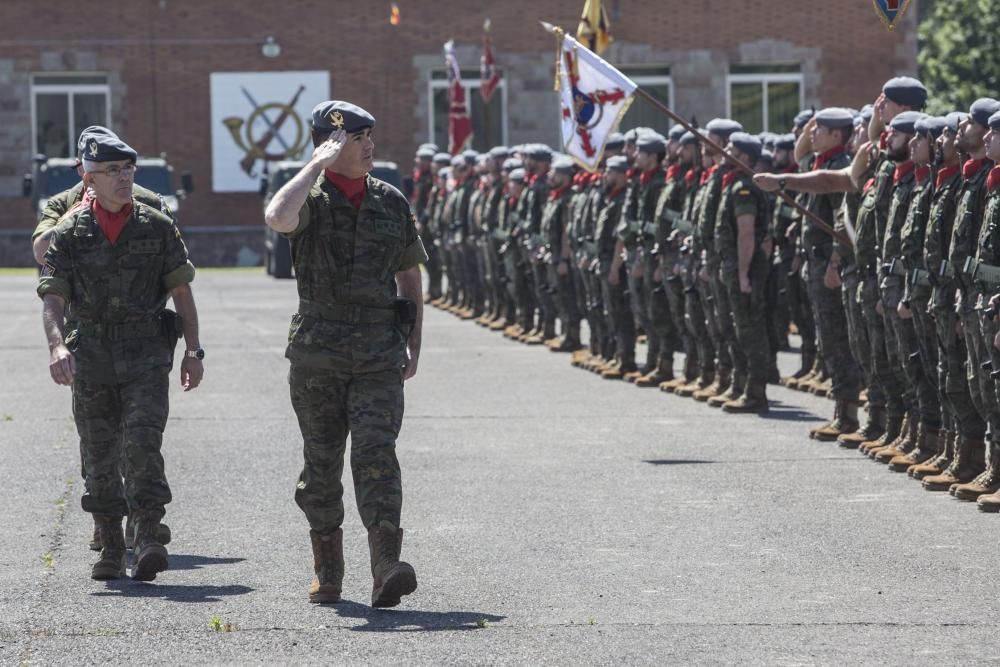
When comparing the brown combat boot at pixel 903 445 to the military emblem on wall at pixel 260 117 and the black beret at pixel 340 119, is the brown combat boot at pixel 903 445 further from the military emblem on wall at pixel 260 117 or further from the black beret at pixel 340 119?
the military emblem on wall at pixel 260 117

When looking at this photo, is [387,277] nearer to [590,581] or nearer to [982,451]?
[590,581]

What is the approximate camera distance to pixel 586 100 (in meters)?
16.7

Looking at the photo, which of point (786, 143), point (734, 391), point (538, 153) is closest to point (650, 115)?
point (538, 153)

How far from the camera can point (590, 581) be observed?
8445 millimetres

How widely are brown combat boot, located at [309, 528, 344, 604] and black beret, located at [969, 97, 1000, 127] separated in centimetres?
424

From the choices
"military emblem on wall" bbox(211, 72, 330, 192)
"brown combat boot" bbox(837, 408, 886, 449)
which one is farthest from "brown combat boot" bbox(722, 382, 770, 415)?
"military emblem on wall" bbox(211, 72, 330, 192)

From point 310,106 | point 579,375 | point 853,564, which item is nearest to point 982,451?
point 853,564

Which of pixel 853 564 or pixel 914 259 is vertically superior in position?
pixel 914 259

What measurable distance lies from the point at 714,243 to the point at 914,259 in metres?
4.10

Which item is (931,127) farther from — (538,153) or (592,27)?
(592,27)

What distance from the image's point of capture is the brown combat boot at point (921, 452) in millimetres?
11969

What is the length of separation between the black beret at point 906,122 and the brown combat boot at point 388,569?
4956mm

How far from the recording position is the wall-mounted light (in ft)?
145

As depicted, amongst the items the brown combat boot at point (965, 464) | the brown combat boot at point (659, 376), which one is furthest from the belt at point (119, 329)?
the brown combat boot at point (659, 376)
